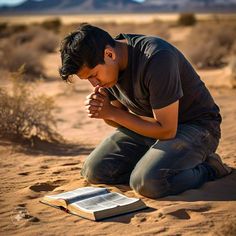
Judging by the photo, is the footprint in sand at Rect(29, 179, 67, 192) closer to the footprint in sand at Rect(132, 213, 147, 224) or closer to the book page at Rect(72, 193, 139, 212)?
the book page at Rect(72, 193, 139, 212)

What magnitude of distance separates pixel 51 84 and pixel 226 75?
4.06 metres

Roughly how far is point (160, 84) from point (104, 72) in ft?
1.41

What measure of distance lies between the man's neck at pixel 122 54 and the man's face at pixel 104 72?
8 centimetres

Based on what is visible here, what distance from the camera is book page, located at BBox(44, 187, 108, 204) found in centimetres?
433

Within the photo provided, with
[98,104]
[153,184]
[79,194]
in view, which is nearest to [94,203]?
[79,194]

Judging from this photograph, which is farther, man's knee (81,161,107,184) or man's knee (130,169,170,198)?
man's knee (81,161,107,184)

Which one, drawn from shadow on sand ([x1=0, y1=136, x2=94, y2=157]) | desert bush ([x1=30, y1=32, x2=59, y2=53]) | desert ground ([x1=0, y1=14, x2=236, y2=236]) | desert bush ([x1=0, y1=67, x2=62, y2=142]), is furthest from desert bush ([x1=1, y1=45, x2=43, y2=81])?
shadow on sand ([x1=0, y1=136, x2=94, y2=157])

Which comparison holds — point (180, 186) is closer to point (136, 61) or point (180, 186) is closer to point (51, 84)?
point (136, 61)

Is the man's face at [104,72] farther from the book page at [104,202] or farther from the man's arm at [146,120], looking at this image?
the book page at [104,202]

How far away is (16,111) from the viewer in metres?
7.25

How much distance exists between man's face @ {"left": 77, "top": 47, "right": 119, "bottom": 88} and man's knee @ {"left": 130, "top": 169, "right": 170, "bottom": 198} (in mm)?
792

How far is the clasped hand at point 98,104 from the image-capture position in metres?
4.39

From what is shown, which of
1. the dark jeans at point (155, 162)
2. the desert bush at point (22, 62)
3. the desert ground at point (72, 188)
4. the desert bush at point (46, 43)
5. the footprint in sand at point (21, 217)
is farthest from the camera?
the desert bush at point (46, 43)

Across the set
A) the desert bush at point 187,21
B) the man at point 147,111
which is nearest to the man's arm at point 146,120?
the man at point 147,111
